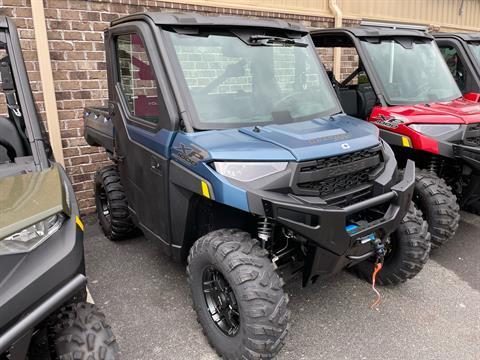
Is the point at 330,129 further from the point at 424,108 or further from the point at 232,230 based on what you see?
the point at 424,108

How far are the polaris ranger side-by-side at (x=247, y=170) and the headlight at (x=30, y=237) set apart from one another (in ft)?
2.89

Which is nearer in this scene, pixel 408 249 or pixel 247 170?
pixel 247 170

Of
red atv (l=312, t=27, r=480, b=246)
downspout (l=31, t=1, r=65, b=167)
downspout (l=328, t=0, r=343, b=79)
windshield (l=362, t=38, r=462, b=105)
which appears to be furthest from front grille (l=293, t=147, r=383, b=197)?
downspout (l=328, t=0, r=343, b=79)

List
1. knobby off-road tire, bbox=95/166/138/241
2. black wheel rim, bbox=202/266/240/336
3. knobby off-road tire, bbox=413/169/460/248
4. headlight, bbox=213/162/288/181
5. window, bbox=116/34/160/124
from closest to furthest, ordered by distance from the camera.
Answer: headlight, bbox=213/162/288/181 → black wheel rim, bbox=202/266/240/336 → window, bbox=116/34/160/124 → knobby off-road tire, bbox=413/169/460/248 → knobby off-road tire, bbox=95/166/138/241

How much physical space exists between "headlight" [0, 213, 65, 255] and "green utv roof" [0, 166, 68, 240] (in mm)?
37

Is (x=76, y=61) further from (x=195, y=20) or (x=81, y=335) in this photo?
(x=81, y=335)

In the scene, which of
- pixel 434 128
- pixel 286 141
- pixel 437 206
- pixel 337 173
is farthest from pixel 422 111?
pixel 286 141

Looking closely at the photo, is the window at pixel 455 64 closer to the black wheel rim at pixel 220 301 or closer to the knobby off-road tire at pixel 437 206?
the knobby off-road tire at pixel 437 206

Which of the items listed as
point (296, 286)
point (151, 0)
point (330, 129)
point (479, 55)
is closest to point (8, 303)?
point (330, 129)

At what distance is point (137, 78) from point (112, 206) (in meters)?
1.36

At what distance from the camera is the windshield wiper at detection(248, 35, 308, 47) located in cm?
300

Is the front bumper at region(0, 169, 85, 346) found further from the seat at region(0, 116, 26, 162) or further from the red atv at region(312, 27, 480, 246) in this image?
the red atv at region(312, 27, 480, 246)

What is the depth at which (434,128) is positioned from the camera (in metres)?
3.66

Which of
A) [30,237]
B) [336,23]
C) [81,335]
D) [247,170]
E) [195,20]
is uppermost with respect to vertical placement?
[336,23]
